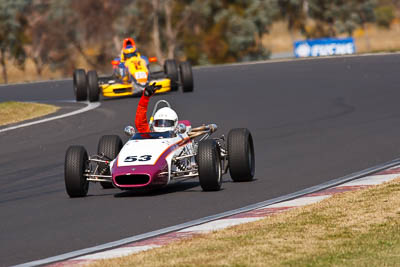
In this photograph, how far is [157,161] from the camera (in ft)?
38.7

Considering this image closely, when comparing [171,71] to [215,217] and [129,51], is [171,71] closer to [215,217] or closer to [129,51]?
[129,51]

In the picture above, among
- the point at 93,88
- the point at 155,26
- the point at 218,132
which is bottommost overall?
the point at 218,132

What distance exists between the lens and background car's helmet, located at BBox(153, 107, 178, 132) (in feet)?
42.1

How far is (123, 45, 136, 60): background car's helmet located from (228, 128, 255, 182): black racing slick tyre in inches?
602

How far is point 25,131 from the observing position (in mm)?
20984

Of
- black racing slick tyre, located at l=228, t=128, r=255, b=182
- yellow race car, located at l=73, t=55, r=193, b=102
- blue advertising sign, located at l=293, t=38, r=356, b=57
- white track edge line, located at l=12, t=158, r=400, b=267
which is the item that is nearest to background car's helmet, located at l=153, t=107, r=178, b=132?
black racing slick tyre, located at l=228, t=128, r=255, b=182

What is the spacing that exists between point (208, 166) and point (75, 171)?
67.3 inches

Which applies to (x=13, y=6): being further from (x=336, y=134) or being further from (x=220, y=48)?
(x=336, y=134)

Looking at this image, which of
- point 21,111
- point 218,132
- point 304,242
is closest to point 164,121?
point 304,242

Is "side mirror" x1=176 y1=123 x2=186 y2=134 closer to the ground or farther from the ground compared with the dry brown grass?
farther from the ground

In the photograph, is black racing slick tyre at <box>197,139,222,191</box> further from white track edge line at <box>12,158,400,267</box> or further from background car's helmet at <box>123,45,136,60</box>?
background car's helmet at <box>123,45,136,60</box>

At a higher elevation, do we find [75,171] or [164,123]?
[164,123]

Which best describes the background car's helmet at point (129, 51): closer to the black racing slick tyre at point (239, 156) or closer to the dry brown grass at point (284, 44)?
the black racing slick tyre at point (239, 156)

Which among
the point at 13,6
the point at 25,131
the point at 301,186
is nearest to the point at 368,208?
the point at 301,186
